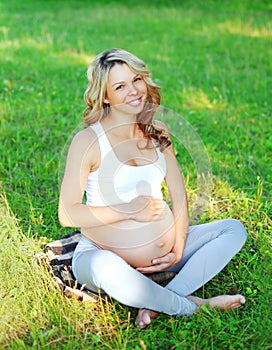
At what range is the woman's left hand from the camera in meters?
2.75

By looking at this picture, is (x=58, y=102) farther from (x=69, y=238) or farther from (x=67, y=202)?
(x=67, y=202)

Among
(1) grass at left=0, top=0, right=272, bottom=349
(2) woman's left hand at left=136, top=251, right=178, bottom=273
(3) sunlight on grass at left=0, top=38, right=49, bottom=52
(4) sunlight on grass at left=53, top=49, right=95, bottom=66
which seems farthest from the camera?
(3) sunlight on grass at left=0, top=38, right=49, bottom=52

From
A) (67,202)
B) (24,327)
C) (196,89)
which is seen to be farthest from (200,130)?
(24,327)

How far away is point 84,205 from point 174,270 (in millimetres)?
609

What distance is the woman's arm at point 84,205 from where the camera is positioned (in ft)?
8.82

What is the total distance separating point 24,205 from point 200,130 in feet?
5.65

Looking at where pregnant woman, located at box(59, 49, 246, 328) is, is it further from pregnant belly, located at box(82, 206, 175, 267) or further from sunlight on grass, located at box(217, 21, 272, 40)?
sunlight on grass, located at box(217, 21, 272, 40)

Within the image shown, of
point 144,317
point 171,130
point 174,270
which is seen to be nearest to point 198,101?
point 171,130

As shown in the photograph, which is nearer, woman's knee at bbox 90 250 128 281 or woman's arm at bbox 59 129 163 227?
woman's knee at bbox 90 250 128 281

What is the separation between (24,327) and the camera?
2.52 metres

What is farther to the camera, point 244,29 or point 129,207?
point 244,29

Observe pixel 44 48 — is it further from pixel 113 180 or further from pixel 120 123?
pixel 113 180

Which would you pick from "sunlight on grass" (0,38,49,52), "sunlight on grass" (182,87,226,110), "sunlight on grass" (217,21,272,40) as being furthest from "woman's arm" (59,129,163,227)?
"sunlight on grass" (217,21,272,40)

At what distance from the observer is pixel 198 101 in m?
5.30
